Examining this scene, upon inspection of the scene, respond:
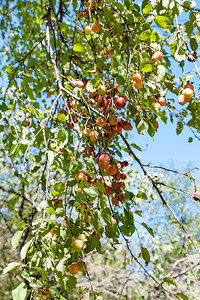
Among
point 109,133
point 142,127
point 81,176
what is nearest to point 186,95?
point 142,127

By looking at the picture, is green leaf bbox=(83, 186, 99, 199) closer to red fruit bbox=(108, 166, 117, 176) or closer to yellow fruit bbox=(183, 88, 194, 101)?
red fruit bbox=(108, 166, 117, 176)

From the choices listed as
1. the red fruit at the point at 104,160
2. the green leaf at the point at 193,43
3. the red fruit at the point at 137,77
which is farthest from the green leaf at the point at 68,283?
the green leaf at the point at 193,43

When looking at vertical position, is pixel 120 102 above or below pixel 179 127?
below

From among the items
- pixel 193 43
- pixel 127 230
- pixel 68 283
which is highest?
pixel 193 43

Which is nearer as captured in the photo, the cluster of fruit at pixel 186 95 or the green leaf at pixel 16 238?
the green leaf at pixel 16 238

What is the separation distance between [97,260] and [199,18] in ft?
17.1

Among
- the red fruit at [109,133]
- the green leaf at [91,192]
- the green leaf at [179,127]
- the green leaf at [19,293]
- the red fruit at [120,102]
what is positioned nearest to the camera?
the green leaf at [19,293]

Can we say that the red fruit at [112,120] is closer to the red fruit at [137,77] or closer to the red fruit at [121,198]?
the red fruit at [137,77]

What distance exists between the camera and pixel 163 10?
113 centimetres

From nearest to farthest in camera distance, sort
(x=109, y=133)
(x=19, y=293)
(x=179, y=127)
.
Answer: (x=19, y=293) < (x=109, y=133) < (x=179, y=127)

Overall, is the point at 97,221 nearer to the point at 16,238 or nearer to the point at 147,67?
the point at 16,238

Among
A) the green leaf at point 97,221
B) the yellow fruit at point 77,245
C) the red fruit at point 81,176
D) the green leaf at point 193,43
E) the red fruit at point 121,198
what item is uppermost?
the green leaf at point 193,43

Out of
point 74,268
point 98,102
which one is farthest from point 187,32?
point 74,268

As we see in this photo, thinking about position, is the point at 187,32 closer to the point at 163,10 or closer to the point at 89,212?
the point at 163,10
